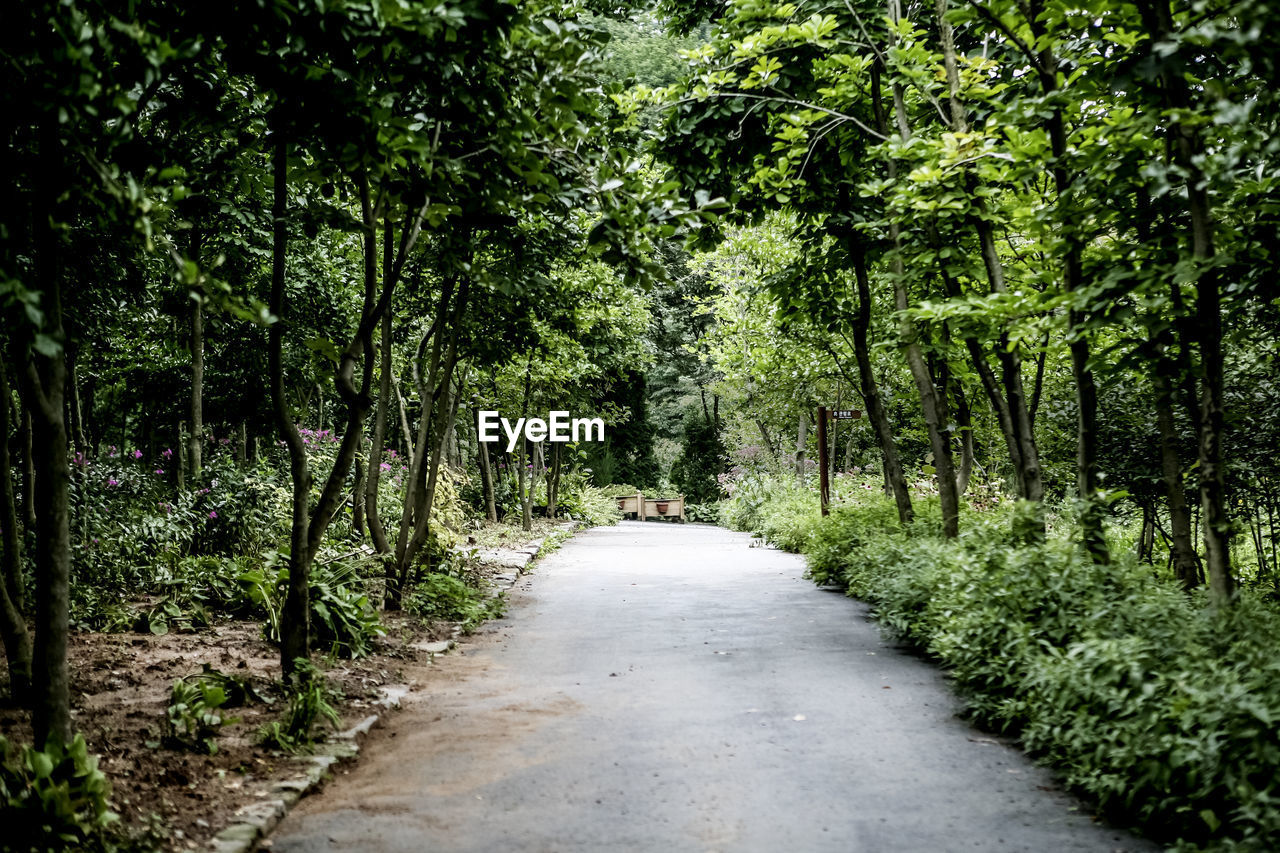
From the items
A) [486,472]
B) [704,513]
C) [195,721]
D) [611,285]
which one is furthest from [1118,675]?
[704,513]

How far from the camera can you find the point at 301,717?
5.54m

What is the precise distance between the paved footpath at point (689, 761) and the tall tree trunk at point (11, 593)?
2.11 m

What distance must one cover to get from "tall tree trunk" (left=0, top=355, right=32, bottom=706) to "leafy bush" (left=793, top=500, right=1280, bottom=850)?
5911 millimetres

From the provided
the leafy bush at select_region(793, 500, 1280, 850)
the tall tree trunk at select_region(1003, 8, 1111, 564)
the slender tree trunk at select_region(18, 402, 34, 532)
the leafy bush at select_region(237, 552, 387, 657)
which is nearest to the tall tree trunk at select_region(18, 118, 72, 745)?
the slender tree trunk at select_region(18, 402, 34, 532)

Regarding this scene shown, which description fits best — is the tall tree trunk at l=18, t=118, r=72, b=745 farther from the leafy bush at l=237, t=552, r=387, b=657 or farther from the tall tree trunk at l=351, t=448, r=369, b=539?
the tall tree trunk at l=351, t=448, r=369, b=539

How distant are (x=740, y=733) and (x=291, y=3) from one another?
483 centimetres

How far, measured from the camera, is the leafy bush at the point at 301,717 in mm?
5316

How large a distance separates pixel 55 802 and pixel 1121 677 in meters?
4.92

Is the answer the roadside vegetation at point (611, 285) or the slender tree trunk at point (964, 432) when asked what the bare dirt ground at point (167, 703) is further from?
the slender tree trunk at point (964, 432)

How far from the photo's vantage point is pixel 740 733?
19.6ft

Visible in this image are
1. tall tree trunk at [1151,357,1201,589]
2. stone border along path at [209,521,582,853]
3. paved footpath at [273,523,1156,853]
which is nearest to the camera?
stone border along path at [209,521,582,853]

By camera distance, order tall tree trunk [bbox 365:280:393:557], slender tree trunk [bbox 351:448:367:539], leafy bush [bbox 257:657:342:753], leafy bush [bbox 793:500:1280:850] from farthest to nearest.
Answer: slender tree trunk [bbox 351:448:367:539] → tall tree trunk [bbox 365:280:393:557] → leafy bush [bbox 257:657:342:753] → leafy bush [bbox 793:500:1280:850]

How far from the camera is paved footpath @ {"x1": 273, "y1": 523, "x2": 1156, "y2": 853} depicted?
430 centimetres

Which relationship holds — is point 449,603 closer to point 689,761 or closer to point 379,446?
point 379,446
